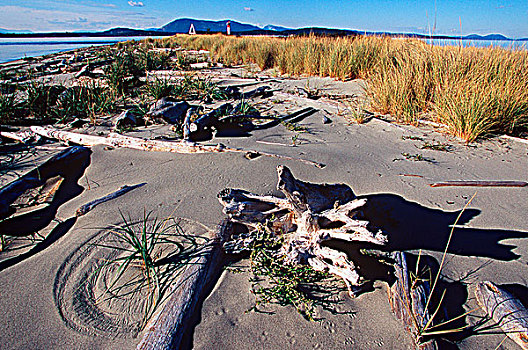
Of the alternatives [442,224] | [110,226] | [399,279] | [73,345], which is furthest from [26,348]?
[442,224]

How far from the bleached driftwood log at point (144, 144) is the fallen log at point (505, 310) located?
1.96 metres

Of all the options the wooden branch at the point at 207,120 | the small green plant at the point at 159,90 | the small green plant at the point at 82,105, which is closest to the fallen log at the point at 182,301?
the wooden branch at the point at 207,120

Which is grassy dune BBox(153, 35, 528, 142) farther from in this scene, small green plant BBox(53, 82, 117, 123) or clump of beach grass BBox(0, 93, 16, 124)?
A: clump of beach grass BBox(0, 93, 16, 124)

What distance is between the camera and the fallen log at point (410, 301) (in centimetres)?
152

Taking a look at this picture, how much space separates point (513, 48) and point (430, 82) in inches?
82.4

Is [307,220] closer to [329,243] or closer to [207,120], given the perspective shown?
[329,243]

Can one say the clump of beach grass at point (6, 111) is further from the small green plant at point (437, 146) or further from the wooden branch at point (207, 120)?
the small green plant at point (437, 146)

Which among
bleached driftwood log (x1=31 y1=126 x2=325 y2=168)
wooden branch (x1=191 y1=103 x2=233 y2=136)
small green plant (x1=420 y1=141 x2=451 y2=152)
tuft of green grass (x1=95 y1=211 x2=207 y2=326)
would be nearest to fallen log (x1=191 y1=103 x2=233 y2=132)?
wooden branch (x1=191 y1=103 x2=233 y2=136)

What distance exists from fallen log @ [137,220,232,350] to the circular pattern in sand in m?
0.11

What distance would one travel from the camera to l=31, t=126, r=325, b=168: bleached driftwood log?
3.78 metres

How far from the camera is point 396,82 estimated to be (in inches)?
212

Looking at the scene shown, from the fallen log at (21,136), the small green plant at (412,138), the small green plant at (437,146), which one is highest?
the small green plant at (412,138)

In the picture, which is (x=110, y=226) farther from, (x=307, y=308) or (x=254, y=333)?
(x=307, y=308)

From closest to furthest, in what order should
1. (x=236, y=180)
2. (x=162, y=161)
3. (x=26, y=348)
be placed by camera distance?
(x=26, y=348)
(x=236, y=180)
(x=162, y=161)
